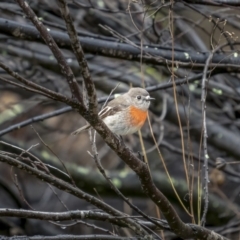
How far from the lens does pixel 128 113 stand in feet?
16.2

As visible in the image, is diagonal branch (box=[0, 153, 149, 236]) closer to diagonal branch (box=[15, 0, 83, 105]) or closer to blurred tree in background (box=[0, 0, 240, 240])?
diagonal branch (box=[15, 0, 83, 105])

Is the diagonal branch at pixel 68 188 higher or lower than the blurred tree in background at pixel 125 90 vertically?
lower

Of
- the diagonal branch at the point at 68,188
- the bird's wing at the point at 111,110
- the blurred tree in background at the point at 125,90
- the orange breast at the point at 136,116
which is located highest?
the blurred tree in background at the point at 125,90

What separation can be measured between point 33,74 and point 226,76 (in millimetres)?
2240

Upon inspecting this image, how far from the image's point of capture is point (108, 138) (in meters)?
2.92

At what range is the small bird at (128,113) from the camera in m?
4.89

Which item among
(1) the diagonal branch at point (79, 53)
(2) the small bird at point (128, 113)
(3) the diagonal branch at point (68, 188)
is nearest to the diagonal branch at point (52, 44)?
(1) the diagonal branch at point (79, 53)

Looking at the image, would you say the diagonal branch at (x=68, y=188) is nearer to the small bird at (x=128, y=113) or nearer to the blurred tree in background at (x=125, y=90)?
the small bird at (x=128, y=113)

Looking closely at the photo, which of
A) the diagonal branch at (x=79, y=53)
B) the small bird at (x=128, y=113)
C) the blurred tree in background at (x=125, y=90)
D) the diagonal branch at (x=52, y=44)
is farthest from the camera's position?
the blurred tree in background at (x=125, y=90)

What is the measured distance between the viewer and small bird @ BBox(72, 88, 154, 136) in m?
4.89

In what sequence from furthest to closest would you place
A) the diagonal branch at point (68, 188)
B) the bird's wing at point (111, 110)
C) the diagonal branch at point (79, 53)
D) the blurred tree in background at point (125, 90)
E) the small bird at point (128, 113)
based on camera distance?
the blurred tree in background at point (125, 90) < the bird's wing at point (111, 110) < the small bird at point (128, 113) < the diagonal branch at point (68, 188) < the diagonal branch at point (79, 53)

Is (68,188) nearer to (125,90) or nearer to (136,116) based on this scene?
(136,116)

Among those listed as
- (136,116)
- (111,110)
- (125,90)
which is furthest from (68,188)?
(125,90)

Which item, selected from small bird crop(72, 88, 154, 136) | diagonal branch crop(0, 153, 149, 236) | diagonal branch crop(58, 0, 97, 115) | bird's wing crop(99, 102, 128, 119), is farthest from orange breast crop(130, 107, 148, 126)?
diagonal branch crop(58, 0, 97, 115)
